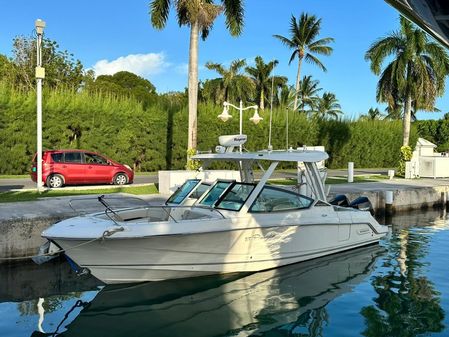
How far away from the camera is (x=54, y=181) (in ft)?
60.8

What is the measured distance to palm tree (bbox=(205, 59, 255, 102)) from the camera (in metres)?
55.2

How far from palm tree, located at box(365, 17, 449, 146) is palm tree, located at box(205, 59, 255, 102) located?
28.0 m

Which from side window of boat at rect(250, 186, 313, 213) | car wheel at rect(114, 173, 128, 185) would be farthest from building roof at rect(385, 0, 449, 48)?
car wheel at rect(114, 173, 128, 185)

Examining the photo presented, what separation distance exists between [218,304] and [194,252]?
3.45 feet

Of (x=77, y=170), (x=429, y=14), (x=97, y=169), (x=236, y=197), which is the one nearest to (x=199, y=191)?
(x=236, y=197)

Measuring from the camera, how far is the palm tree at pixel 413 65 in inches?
1065

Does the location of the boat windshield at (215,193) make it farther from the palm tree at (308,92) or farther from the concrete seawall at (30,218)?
the palm tree at (308,92)

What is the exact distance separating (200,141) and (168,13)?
373 inches

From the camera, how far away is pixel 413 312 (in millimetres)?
7035

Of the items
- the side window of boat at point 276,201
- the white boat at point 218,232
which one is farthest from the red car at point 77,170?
the side window of boat at point 276,201

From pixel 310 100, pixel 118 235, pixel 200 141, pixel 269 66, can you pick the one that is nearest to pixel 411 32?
pixel 200 141

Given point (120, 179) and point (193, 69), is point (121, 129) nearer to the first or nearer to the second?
point (193, 69)

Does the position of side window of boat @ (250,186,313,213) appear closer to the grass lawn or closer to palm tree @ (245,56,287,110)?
the grass lawn

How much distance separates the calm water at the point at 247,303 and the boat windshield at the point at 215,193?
4.78 ft
